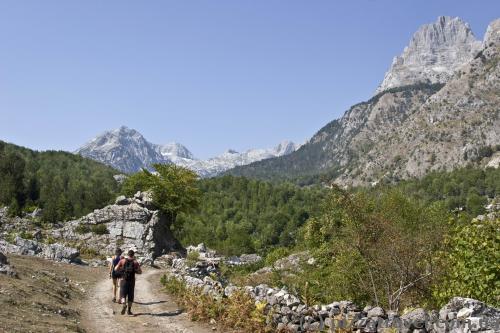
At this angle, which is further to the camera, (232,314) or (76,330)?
(232,314)

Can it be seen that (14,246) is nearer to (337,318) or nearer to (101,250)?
(101,250)

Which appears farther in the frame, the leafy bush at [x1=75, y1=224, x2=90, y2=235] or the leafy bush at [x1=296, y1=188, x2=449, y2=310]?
the leafy bush at [x1=75, y1=224, x2=90, y2=235]

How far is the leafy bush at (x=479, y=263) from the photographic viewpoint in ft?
52.5

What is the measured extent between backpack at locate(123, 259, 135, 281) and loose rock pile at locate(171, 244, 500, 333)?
5.07 m

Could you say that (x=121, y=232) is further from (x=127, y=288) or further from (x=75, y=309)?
(x=127, y=288)

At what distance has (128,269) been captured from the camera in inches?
838

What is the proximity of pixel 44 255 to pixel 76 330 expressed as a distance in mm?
27034

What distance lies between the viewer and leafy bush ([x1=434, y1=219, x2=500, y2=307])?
52.5ft

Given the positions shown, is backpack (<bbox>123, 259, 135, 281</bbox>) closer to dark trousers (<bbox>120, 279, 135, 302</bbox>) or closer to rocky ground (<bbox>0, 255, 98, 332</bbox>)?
dark trousers (<bbox>120, 279, 135, 302</bbox>)

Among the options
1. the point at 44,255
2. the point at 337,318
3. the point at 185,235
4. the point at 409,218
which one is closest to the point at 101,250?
the point at 44,255

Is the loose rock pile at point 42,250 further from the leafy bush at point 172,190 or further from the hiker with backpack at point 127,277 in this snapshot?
the leafy bush at point 172,190

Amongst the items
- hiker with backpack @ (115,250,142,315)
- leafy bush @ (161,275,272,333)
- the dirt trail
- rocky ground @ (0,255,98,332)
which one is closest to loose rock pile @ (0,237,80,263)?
rocky ground @ (0,255,98,332)

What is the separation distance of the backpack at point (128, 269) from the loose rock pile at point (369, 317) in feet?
16.6

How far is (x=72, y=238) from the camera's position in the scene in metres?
55.2
